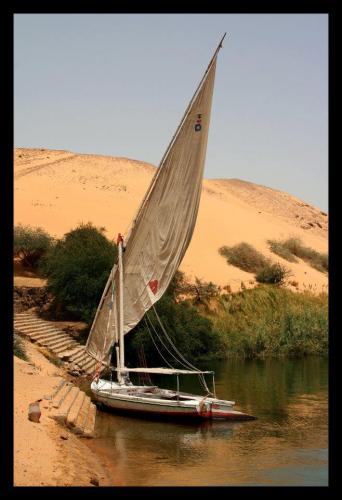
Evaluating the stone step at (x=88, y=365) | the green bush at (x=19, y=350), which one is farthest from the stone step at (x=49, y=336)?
the green bush at (x=19, y=350)

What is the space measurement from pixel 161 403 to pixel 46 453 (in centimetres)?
552

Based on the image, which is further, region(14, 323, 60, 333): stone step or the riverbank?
region(14, 323, 60, 333): stone step

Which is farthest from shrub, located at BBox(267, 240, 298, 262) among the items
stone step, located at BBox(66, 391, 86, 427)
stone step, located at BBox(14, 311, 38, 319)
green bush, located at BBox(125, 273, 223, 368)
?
stone step, located at BBox(66, 391, 86, 427)

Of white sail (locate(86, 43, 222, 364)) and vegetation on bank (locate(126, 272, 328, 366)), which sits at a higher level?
white sail (locate(86, 43, 222, 364))

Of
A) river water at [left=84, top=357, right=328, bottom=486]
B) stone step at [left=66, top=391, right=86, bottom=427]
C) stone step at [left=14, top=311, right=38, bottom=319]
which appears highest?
stone step at [left=14, top=311, right=38, bottom=319]

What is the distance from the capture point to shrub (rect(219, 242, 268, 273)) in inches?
1658

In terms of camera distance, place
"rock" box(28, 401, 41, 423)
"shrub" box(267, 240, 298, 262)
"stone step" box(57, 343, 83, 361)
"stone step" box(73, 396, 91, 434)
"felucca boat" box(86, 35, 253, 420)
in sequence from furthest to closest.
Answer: "shrub" box(267, 240, 298, 262), "stone step" box(57, 343, 83, 361), "felucca boat" box(86, 35, 253, 420), "stone step" box(73, 396, 91, 434), "rock" box(28, 401, 41, 423)

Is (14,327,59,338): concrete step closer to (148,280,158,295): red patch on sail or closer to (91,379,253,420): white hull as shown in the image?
(91,379,253,420): white hull

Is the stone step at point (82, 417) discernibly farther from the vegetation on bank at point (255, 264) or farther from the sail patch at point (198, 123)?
the vegetation on bank at point (255, 264)

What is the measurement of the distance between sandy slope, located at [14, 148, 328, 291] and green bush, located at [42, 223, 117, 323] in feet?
29.6
